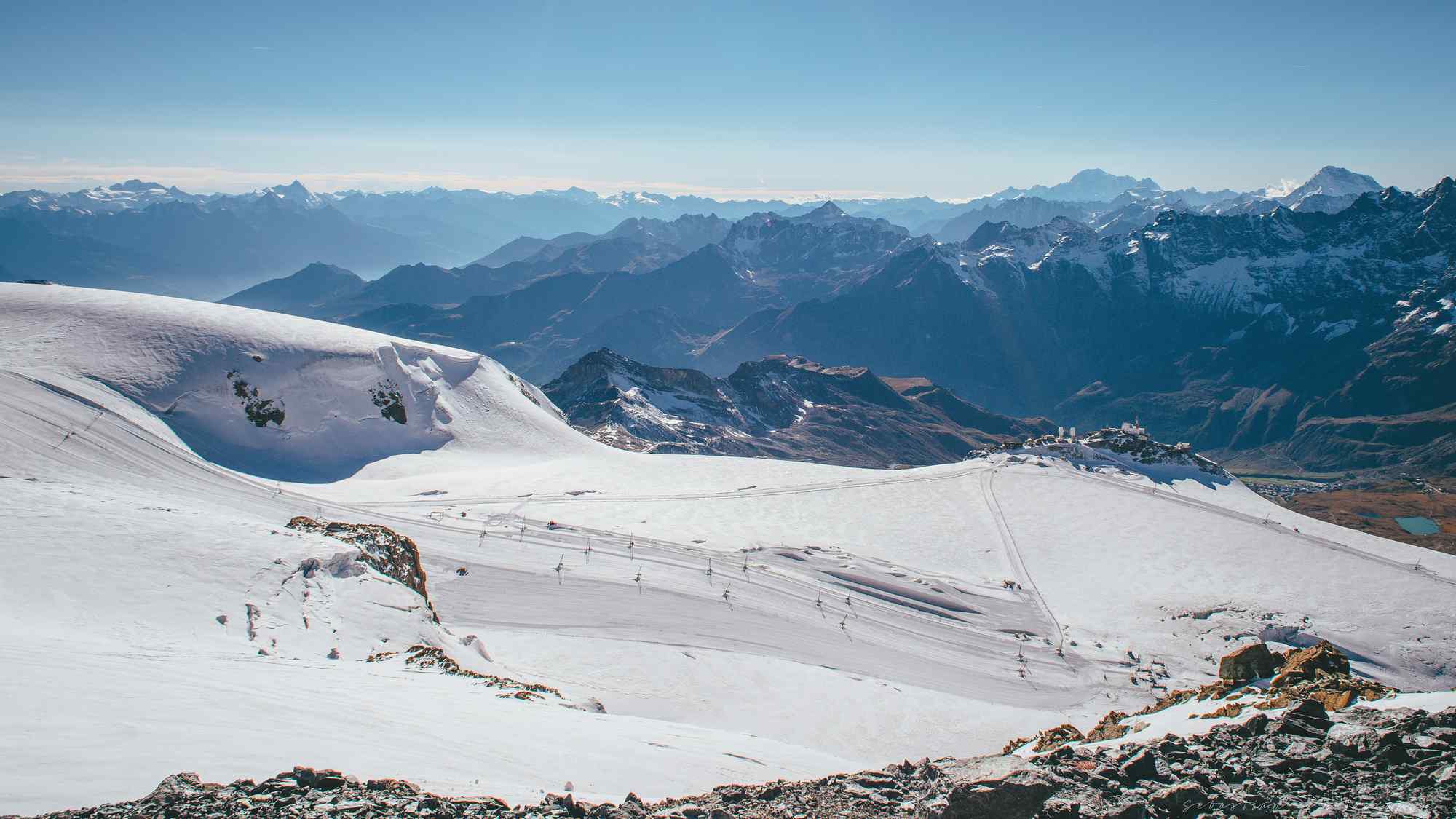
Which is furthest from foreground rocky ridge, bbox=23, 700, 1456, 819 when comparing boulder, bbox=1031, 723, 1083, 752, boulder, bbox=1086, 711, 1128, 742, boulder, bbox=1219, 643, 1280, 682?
boulder, bbox=1219, 643, 1280, 682

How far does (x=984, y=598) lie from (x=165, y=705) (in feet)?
149

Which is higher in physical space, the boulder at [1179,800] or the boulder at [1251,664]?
the boulder at [1179,800]

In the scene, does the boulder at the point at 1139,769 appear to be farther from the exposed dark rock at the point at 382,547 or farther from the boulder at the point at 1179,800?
the exposed dark rock at the point at 382,547

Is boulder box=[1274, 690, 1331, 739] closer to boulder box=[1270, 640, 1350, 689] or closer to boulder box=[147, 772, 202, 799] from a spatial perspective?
boulder box=[1270, 640, 1350, 689]

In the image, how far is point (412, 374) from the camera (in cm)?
7019

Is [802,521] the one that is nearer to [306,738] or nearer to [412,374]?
[412,374]

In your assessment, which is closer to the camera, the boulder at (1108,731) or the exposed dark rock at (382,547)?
the boulder at (1108,731)

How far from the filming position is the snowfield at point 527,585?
18.2 metres

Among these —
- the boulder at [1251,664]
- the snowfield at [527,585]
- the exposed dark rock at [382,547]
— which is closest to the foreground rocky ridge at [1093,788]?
the snowfield at [527,585]

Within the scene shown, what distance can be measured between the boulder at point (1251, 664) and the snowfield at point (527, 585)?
11.5 metres

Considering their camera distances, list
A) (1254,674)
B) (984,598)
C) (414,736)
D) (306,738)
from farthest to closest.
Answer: (984,598) → (1254,674) → (414,736) → (306,738)

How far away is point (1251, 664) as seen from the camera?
24.6 metres

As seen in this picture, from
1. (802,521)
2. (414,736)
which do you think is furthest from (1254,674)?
(802,521)

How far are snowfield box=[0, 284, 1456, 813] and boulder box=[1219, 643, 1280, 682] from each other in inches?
453
